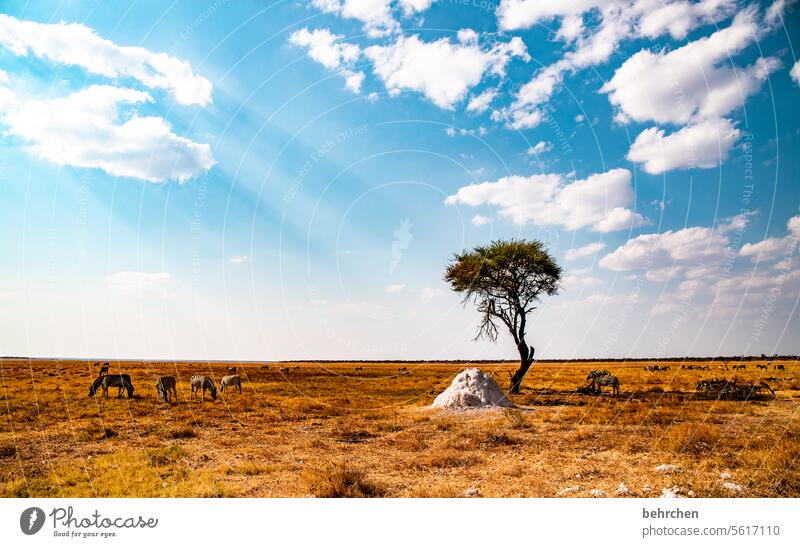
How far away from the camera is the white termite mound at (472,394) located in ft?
71.2

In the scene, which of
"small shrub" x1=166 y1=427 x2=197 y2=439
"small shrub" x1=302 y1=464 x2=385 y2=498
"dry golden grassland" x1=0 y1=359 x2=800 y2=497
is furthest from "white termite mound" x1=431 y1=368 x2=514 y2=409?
"small shrub" x1=302 y1=464 x2=385 y2=498

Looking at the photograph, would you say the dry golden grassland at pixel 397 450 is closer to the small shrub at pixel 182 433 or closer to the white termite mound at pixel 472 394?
the small shrub at pixel 182 433

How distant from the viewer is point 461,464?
40.2ft

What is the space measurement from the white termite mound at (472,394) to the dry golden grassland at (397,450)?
35.1 inches

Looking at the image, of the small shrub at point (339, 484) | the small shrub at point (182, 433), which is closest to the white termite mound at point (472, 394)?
the small shrub at point (182, 433)

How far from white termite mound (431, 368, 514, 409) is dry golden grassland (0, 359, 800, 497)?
0.89 meters

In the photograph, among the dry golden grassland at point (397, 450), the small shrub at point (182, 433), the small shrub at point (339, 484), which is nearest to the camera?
the small shrub at point (339, 484)

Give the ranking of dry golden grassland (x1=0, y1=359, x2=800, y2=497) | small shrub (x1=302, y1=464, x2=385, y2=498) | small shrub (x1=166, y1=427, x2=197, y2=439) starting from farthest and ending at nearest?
small shrub (x1=166, y1=427, x2=197, y2=439)
dry golden grassland (x1=0, y1=359, x2=800, y2=497)
small shrub (x1=302, y1=464, x2=385, y2=498)

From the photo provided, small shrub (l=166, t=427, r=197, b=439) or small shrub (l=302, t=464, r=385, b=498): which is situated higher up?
small shrub (l=302, t=464, r=385, b=498)

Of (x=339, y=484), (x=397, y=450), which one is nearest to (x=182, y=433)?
(x=397, y=450)

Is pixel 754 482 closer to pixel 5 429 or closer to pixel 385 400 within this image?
pixel 385 400

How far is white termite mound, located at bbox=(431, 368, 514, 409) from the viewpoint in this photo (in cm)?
2170

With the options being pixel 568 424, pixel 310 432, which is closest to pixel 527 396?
pixel 568 424

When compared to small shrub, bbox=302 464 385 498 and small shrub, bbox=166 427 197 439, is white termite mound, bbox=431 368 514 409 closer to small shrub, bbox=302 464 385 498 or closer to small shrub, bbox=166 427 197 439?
small shrub, bbox=166 427 197 439
